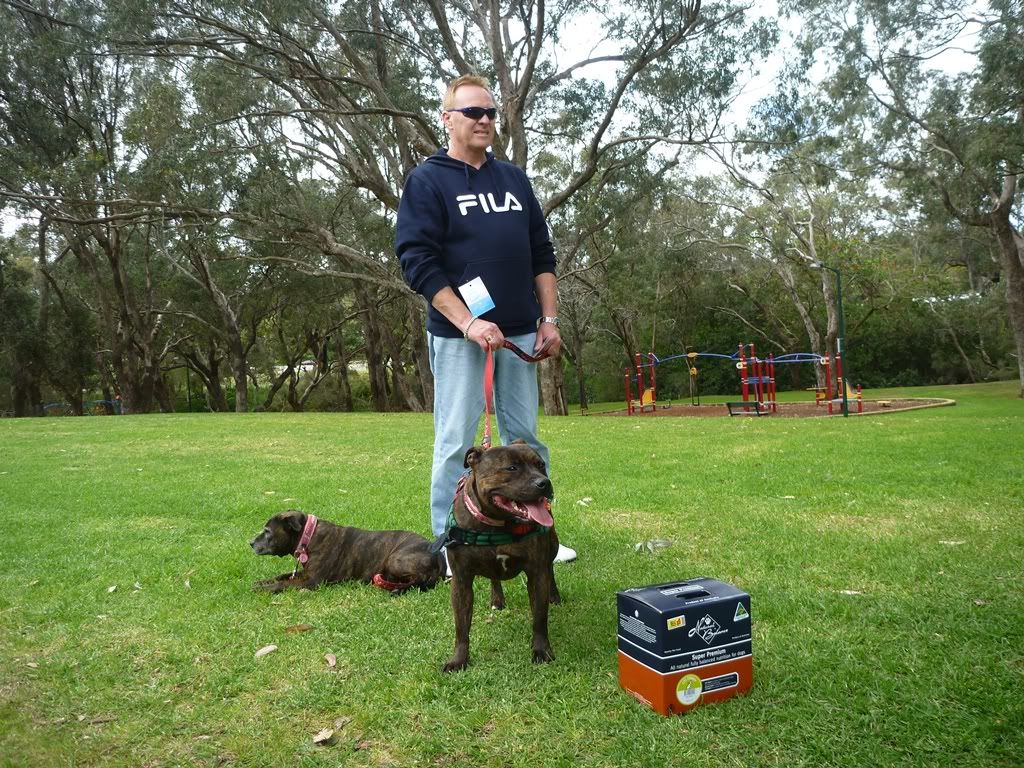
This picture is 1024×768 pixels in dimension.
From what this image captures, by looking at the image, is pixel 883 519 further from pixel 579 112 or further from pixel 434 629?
pixel 579 112

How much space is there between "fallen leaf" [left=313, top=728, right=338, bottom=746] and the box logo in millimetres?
1186

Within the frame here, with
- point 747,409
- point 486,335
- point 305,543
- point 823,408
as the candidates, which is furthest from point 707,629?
point 823,408

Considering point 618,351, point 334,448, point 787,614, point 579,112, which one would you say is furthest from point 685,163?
point 787,614

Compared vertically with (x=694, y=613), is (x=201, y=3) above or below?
above

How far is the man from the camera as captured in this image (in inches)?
140

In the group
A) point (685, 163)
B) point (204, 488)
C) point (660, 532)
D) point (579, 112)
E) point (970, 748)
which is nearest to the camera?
point (970, 748)

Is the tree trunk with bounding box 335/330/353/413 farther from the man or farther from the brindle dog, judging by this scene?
the man

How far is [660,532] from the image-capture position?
202 inches

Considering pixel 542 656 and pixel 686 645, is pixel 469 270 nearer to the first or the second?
pixel 542 656

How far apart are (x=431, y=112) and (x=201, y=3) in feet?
22.0

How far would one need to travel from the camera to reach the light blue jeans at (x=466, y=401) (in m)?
3.71

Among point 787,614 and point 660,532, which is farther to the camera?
point 660,532

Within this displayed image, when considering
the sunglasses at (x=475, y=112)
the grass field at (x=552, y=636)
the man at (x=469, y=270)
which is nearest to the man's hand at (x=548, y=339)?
the man at (x=469, y=270)

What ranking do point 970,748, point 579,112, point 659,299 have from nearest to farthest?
point 970,748 → point 579,112 → point 659,299
